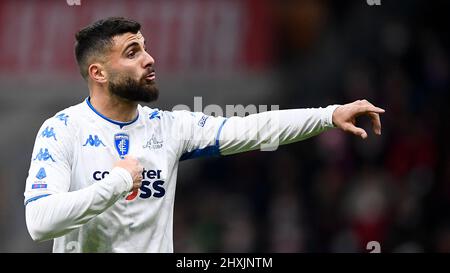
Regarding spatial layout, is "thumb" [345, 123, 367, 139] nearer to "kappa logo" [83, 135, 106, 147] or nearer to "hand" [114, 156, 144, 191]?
"hand" [114, 156, 144, 191]

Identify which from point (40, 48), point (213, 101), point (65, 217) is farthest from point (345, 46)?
point (65, 217)

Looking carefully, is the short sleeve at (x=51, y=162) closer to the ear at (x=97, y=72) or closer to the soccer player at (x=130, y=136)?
the soccer player at (x=130, y=136)

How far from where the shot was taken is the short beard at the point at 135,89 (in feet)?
19.8

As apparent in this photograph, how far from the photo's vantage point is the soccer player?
586cm

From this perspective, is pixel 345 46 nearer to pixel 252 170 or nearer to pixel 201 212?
pixel 252 170

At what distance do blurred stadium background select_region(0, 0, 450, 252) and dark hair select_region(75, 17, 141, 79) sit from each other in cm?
553

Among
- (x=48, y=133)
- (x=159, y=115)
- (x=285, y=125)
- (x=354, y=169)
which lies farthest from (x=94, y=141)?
(x=354, y=169)

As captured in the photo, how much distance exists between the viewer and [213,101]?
43.7ft

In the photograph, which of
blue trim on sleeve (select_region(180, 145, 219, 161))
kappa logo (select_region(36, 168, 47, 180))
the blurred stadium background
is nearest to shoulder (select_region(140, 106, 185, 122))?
blue trim on sleeve (select_region(180, 145, 219, 161))

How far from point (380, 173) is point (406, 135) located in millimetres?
528

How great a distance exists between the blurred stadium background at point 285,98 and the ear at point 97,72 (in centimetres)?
548

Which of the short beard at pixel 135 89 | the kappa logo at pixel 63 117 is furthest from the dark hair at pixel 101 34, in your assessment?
the kappa logo at pixel 63 117

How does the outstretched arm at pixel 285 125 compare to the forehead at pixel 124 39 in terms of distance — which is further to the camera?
the forehead at pixel 124 39
